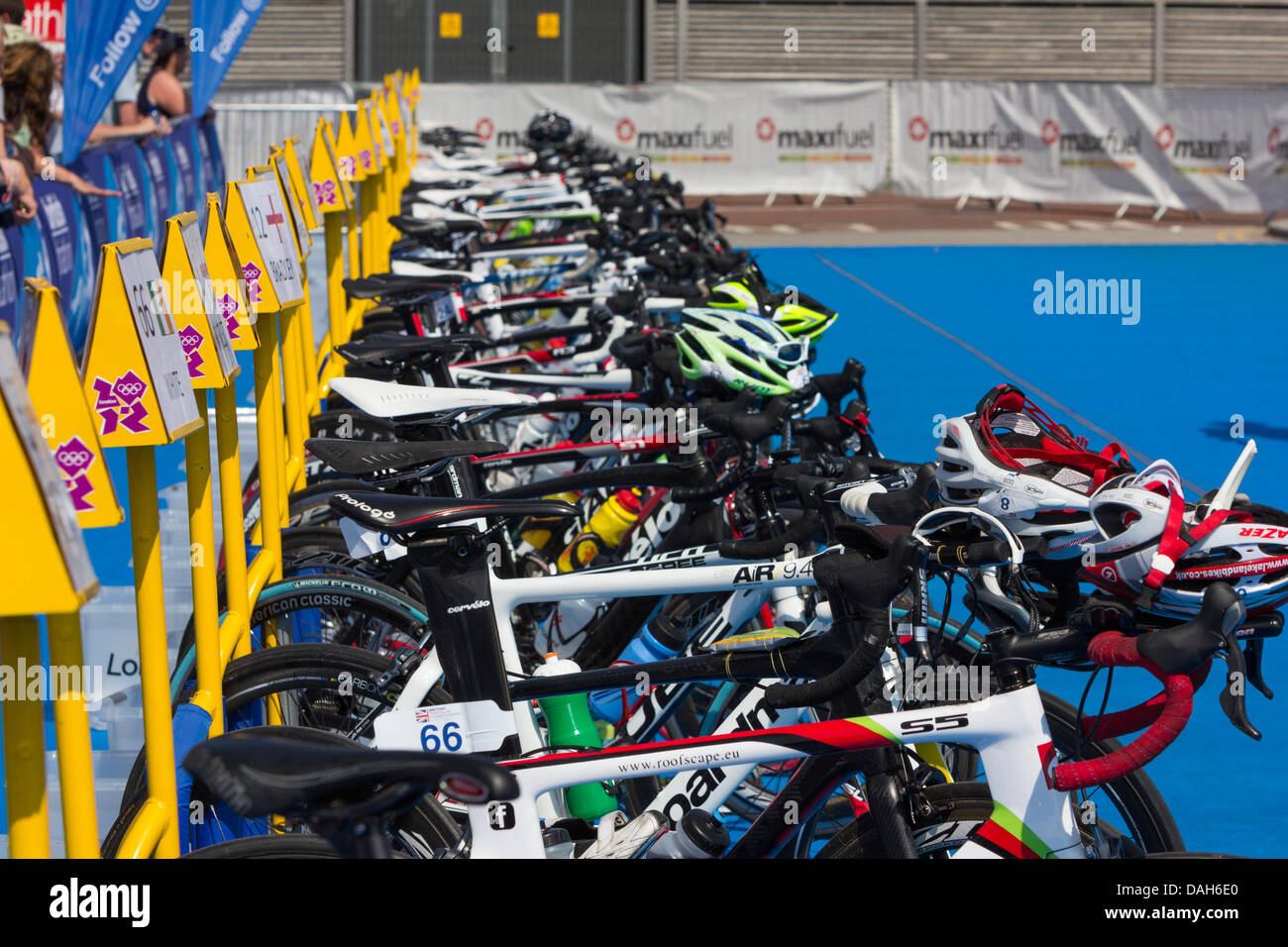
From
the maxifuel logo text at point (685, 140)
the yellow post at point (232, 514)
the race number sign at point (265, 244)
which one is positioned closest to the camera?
the yellow post at point (232, 514)

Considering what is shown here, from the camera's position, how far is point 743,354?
489cm

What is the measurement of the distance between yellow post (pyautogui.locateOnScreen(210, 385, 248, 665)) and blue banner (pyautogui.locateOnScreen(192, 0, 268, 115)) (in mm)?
8749

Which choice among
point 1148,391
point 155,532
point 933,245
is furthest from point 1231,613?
point 933,245

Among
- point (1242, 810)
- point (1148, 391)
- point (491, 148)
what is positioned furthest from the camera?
point (491, 148)

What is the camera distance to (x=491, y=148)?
2336 centimetres

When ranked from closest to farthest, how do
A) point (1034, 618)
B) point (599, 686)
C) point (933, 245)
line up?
point (1034, 618)
point (599, 686)
point (933, 245)

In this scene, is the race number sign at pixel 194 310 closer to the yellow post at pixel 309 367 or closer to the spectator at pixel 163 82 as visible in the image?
the yellow post at pixel 309 367

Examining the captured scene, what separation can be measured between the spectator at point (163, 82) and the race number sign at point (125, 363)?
35.6 ft

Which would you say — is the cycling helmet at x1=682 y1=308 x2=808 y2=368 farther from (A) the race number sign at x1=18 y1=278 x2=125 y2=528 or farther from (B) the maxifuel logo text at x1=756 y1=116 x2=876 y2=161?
(B) the maxifuel logo text at x1=756 y1=116 x2=876 y2=161

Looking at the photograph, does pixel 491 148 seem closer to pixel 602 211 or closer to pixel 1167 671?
pixel 602 211

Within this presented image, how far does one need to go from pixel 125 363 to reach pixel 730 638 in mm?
1376

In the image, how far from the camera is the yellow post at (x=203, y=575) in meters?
3.37

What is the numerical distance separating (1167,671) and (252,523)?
3284 mm

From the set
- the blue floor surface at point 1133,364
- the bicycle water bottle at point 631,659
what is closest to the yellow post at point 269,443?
the bicycle water bottle at point 631,659
